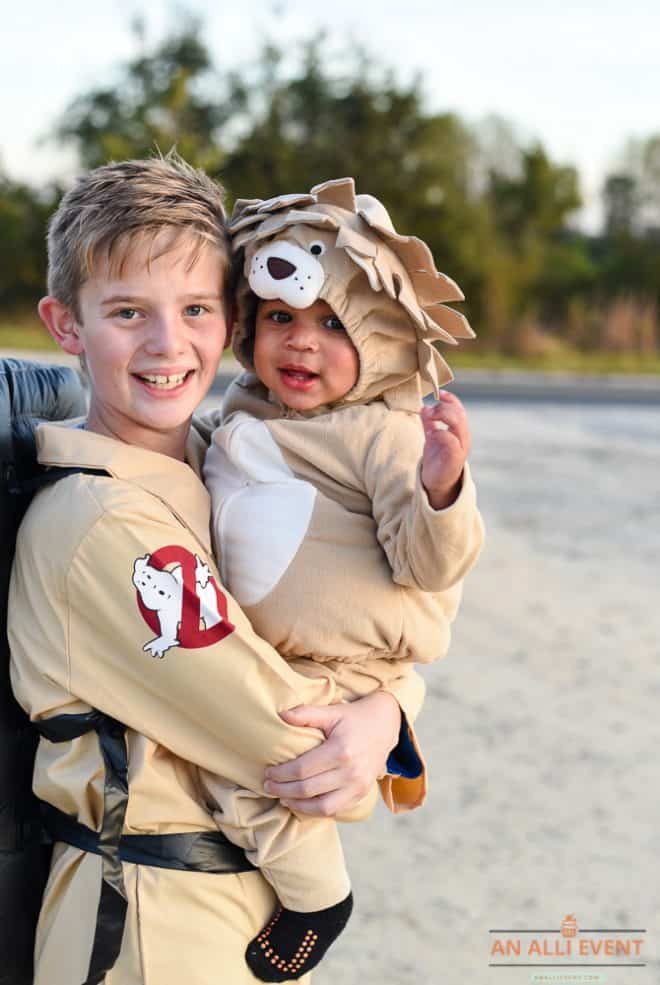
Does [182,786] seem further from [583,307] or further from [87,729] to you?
[583,307]

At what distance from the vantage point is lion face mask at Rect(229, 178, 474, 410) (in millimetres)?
1709

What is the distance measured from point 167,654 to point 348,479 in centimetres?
41

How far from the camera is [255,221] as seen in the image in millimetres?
1778

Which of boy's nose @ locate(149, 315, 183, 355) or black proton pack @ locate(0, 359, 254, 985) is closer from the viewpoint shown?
black proton pack @ locate(0, 359, 254, 985)

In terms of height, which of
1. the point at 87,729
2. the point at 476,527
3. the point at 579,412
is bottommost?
the point at 579,412

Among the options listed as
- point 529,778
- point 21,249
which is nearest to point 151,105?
point 21,249

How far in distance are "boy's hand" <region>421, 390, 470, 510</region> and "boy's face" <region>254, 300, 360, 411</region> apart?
0.25 meters

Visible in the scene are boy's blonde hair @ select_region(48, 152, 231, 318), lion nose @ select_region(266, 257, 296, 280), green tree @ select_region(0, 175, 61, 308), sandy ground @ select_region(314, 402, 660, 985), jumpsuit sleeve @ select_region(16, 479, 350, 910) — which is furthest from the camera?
green tree @ select_region(0, 175, 61, 308)

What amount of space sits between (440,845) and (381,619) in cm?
171

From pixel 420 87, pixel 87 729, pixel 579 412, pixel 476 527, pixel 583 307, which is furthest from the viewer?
pixel 420 87

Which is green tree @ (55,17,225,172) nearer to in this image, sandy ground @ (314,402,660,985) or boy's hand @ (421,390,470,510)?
sandy ground @ (314,402,660,985)

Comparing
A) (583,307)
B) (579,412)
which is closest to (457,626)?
(579,412)

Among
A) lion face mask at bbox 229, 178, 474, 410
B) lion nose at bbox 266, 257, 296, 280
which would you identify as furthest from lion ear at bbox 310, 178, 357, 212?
lion nose at bbox 266, 257, 296, 280

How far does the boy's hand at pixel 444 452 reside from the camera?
1519 mm
